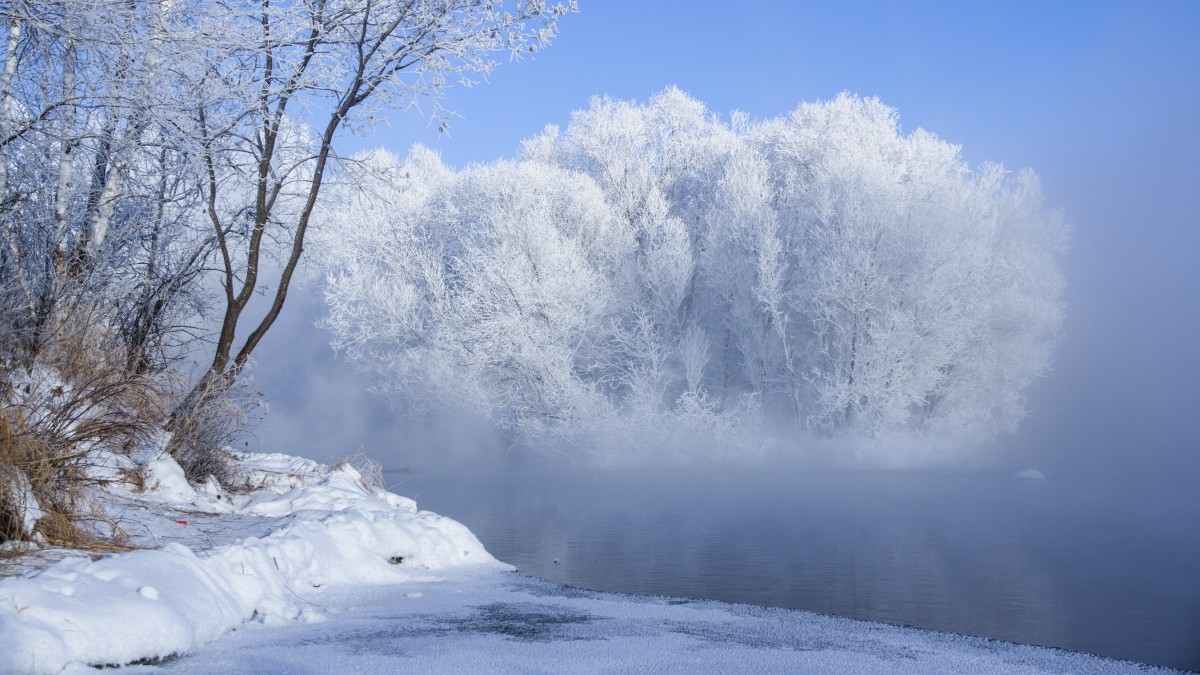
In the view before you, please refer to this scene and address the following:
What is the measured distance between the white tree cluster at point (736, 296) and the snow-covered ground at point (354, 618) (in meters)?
17.8

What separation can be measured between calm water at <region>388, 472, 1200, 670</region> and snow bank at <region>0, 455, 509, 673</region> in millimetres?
1740

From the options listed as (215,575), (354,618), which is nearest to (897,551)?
(354,618)

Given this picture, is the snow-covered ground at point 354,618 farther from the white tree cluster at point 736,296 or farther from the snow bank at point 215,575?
the white tree cluster at point 736,296

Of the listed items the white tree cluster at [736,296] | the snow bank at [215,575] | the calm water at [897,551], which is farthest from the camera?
the white tree cluster at [736,296]

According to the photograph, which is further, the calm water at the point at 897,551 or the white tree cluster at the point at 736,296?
the white tree cluster at the point at 736,296

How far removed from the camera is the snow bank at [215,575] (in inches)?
132

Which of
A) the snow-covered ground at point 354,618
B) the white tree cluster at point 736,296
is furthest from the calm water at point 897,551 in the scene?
the white tree cluster at point 736,296

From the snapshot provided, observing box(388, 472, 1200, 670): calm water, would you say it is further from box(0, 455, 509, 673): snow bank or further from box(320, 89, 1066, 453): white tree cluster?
box(320, 89, 1066, 453): white tree cluster

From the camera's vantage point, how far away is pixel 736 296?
26828mm

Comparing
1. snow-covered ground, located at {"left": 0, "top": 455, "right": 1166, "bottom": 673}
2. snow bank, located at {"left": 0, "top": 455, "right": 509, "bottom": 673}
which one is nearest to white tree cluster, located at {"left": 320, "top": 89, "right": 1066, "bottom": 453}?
snow bank, located at {"left": 0, "top": 455, "right": 509, "bottom": 673}

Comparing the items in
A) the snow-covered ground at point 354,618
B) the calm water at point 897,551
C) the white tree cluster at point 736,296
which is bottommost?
the snow-covered ground at point 354,618

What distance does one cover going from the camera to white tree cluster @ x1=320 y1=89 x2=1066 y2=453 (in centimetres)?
2391

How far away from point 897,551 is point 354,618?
7096 millimetres

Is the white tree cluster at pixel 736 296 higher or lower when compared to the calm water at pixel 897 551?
higher
